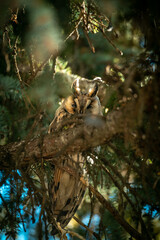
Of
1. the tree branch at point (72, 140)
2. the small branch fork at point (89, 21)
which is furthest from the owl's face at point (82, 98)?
the tree branch at point (72, 140)

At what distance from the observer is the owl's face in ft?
7.22

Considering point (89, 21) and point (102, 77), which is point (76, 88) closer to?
point (89, 21)

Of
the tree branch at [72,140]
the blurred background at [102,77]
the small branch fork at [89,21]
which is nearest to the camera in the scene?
the blurred background at [102,77]

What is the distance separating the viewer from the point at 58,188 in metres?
2.43

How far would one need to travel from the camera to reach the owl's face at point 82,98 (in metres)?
2.20

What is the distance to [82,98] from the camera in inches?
87.0

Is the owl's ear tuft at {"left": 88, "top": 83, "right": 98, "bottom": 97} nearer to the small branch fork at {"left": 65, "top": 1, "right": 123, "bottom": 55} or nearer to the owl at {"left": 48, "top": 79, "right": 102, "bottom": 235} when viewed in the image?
the owl at {"left": 48, "top": 79, "right": 102, "bottom": 235}

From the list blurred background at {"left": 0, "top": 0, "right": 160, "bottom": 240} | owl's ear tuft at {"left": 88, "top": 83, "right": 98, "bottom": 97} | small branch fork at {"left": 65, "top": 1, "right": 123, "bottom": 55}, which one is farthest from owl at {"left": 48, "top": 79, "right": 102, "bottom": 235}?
small branch fork at {"left": 65, "top": 1, "right": 123, "bottom": 55}

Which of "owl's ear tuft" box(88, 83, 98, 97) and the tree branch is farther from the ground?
"owl's ear tuft" box(88, 83, 98, 97)

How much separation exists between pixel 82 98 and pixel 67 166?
0.60 m

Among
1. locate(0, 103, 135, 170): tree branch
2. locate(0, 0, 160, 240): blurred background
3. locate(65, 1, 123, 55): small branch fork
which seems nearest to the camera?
locate(0, 0, 160, 240): blurred background

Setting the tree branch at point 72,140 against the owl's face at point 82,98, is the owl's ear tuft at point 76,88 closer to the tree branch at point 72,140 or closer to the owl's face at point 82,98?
the owl's face at point 82,98

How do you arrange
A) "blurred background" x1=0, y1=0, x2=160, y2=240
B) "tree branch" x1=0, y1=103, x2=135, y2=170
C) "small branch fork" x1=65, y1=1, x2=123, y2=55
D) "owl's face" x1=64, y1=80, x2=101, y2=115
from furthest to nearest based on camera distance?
"owl's face" x1=64, y1=80, x2=101, y2=115 < "small branch fork" x1=65, y1=1, x2=123, y2=55 < "tree branch" x1=0, y1=103, x2=135, y2=170 < "blurred background" x1=0, y1=0, x2=160, y2=240

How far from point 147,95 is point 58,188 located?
1.65 meters
